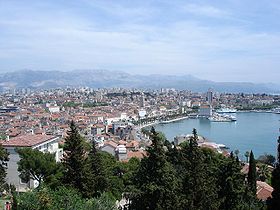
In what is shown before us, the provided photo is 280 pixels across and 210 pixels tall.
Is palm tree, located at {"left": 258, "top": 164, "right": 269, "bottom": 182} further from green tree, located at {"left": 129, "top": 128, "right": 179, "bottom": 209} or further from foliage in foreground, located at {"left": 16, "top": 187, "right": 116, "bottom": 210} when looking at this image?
foliage in foreground, located at {"left": 16, "top": 187, "right": 116, "bottom": 210}

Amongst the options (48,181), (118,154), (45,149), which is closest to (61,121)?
(118,154)

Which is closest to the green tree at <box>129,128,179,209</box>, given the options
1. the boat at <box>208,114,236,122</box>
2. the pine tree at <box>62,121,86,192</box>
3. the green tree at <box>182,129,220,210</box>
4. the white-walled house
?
the green tree at <box>182,129,220,210</box>

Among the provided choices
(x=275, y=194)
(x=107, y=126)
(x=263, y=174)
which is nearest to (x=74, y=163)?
(x=275, y=194)

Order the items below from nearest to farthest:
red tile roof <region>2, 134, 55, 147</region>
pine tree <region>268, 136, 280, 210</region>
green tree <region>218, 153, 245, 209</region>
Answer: pine tree <region>268, 136, 280, 210</region>, green tree <region>218, 153, 245, 209</region>, red tile roof <region>2, 134, 55, 147</region>

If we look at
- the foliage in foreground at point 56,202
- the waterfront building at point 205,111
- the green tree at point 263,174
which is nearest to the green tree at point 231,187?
the foliage in foreground at point 56,202

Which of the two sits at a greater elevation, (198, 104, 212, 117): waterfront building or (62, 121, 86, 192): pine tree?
(62, 121, 86, 192): pine tree

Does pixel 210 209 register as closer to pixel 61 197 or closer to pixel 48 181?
pixel 61 197

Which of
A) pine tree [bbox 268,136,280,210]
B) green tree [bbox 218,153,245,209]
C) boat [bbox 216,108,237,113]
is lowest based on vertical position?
→ boat [bbox 216,108,237,113]

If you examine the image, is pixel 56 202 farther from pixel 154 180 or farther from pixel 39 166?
pixel 39 166

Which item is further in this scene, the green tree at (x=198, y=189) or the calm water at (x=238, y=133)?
the calm water at (x=238, y=133)

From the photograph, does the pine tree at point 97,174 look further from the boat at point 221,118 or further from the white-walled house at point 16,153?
the boat at point 221,118
